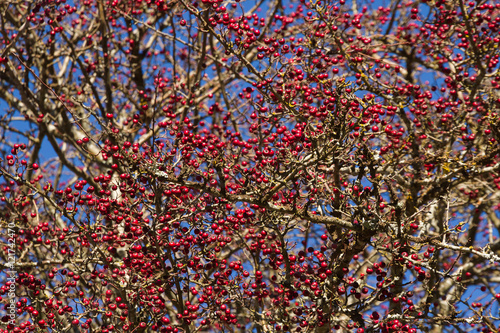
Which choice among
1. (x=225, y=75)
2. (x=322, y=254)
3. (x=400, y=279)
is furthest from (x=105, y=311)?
A: (x=225, y=75)

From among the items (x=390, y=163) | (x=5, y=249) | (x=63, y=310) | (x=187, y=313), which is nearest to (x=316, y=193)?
(x=390, y=163)

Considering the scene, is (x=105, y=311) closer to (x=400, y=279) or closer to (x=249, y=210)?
(x=249, y=210)

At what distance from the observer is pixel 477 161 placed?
272 inches

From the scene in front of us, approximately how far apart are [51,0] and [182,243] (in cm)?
507

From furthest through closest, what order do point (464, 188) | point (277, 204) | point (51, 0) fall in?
1. point (464, 188)
2. point (51, 0)
3. point (277, 204)

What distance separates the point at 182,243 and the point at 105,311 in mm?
1335

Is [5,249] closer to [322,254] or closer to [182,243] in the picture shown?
[182,243]

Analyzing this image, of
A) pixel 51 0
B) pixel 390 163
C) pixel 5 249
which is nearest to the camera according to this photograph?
pixel 390 163

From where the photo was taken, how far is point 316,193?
6434 millimetres

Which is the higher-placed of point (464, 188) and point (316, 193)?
point (464, 188)

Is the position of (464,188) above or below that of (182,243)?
above

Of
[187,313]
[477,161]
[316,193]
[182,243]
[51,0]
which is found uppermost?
[51,0]

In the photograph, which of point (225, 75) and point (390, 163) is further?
point (225, 75)

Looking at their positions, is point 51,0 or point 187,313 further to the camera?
point 51,0
